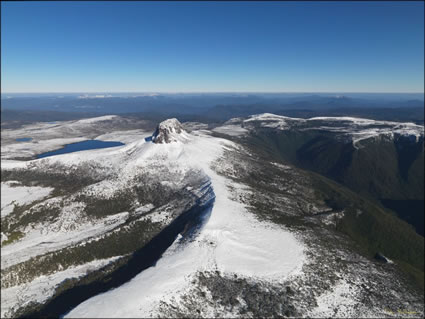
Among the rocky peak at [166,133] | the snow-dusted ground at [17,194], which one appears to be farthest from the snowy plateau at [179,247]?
the rocky peak at [166,133]

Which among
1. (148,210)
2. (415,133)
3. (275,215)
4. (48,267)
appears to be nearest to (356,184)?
(415,133)

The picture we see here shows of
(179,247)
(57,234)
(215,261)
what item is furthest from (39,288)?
(215,261)

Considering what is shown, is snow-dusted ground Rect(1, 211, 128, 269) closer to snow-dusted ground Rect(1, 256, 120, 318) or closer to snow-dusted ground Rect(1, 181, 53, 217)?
snow-dusted ground Rect(1, 256, 120, 318)

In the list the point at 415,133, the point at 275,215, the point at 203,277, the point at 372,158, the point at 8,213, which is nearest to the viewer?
the point at 203,277

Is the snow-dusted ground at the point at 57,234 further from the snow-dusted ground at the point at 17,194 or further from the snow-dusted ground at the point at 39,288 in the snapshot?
the snow-dusted ground at the point at 17,194

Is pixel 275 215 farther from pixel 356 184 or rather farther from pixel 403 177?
pixel 403 177
